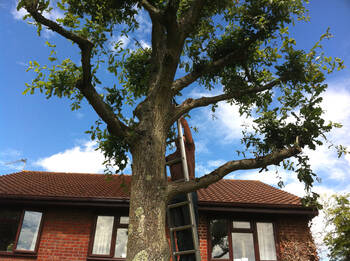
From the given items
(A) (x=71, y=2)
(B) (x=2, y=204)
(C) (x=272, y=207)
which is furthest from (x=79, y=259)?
(A) (x=71, y=2)

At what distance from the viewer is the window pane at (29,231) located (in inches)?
407

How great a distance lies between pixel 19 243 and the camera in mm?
10383

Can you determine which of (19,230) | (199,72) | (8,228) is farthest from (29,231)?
(199,72)

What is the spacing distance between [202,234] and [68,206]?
17.5 feet

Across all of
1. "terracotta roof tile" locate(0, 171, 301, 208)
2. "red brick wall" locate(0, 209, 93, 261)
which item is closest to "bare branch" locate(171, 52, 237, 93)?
"terracotta roof tile" locate(0, 171, 301, 208)

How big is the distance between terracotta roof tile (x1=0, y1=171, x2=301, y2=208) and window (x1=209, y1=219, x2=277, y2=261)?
971 mm

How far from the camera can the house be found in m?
10.2

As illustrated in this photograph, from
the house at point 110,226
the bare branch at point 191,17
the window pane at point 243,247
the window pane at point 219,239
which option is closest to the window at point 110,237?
the house at point 110,226

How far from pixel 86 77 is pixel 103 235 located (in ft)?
24.5

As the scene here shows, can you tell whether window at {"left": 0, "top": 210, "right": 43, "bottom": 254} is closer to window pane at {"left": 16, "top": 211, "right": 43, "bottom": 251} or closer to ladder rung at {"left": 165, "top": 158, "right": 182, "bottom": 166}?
window pane at {"left": 16, "top": 211, "right": 43, "bottom": 251}

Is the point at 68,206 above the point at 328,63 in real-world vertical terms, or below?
below

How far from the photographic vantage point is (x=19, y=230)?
10.6 meters

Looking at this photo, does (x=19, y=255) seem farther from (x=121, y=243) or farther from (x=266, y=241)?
→ (x=266, y=241)

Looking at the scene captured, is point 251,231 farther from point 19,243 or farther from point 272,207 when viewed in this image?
point 19,243
